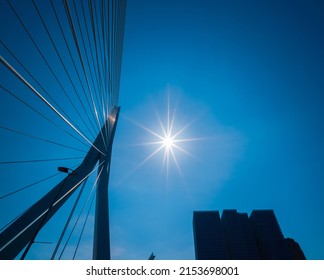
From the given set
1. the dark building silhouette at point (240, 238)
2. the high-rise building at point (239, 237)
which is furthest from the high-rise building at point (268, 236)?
the high-rise building at point (239, 237)

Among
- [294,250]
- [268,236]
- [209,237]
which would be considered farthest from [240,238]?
[294,250]

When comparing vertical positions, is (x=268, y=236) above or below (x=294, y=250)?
above

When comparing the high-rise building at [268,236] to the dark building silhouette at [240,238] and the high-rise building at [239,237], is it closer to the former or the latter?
the dark building silhouette at [240,238]

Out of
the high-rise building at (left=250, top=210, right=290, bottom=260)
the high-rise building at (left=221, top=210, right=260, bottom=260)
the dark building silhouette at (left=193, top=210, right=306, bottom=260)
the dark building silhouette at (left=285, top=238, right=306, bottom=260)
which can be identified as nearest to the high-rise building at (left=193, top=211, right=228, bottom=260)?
the dark building silhouette at (left=193, top=210, right=306, bottom=260)

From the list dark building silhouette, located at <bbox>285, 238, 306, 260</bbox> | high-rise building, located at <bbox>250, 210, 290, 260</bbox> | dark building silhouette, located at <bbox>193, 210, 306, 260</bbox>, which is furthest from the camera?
dark building silhouette, located at <bbox>285, 238, 306, 260</bbox>

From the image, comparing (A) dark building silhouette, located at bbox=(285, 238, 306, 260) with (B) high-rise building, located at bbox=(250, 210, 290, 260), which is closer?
(B) high-rise building, located at bbox=(250, 210, 290, 260)

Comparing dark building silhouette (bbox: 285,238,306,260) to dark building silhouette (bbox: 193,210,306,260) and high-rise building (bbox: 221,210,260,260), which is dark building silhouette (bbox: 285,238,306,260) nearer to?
dark building silhouette (bbox: 193,210,306,260)

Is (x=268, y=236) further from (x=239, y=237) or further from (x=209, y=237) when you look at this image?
(x=209, y=237)
